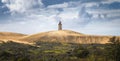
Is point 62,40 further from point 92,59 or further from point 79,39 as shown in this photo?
point 92,59

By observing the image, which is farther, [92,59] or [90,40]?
[90,40]

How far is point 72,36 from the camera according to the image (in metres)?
186

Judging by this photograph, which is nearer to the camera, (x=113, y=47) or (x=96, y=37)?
(x=113, y=47)

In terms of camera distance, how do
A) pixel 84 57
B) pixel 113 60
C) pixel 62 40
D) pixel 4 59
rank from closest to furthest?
pixel 113 60 < pixel 4 59 < pixel 84 57 < pixel 62 40

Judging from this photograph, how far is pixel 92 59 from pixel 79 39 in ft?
308

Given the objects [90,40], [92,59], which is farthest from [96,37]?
[92,59]

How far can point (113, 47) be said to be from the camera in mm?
80312

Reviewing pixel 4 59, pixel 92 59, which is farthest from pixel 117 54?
pixel 4 59

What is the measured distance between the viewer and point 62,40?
178750 millimetres

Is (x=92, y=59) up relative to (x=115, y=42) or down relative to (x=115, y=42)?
down

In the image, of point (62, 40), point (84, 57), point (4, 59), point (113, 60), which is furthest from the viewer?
point (62, 40)

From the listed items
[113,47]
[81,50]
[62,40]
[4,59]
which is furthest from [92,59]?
[62,40]

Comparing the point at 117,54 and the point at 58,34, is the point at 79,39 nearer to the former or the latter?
the point at 58,34

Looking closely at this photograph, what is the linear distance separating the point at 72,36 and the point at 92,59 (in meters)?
98.0
